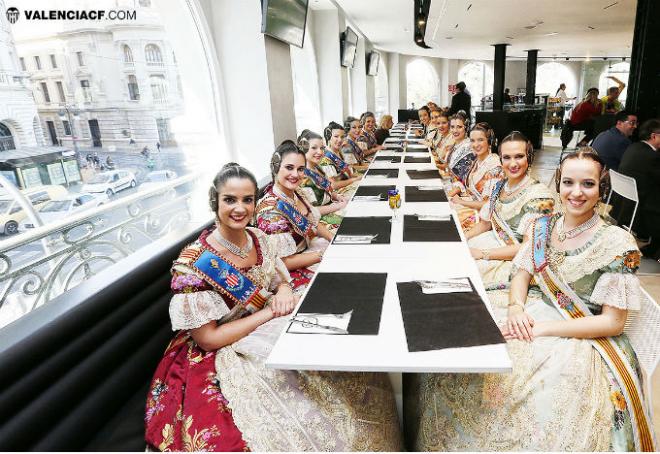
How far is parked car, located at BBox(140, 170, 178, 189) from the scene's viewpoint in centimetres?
345

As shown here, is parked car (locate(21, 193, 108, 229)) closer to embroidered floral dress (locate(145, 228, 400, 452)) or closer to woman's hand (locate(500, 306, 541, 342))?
embroidered floral dress (locate(145, 228, 400, 452))

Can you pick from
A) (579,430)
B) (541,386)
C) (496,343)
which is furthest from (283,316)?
(579,430)

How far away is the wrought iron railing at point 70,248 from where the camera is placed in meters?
2.10

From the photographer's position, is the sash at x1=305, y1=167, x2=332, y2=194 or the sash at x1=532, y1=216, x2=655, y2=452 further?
the sash at x1=305, y1=167, x2=332, y2=194

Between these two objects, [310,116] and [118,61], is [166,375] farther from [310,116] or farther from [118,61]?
[310,116]

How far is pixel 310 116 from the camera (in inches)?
308

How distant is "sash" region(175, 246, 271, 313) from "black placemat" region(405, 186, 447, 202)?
5.86 ft

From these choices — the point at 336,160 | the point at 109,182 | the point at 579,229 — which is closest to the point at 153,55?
the point at 109,182

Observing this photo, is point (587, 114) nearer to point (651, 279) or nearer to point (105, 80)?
point (651, 279)

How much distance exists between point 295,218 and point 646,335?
1.68 meters

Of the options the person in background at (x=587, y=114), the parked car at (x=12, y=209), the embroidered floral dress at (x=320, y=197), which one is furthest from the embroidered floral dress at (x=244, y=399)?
the person in background at (x=587, y=114)

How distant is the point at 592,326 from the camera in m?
1.44

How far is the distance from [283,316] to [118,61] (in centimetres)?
265

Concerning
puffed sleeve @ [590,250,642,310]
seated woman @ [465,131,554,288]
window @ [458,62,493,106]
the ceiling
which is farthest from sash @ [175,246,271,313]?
window @ [458,62,493,106]
